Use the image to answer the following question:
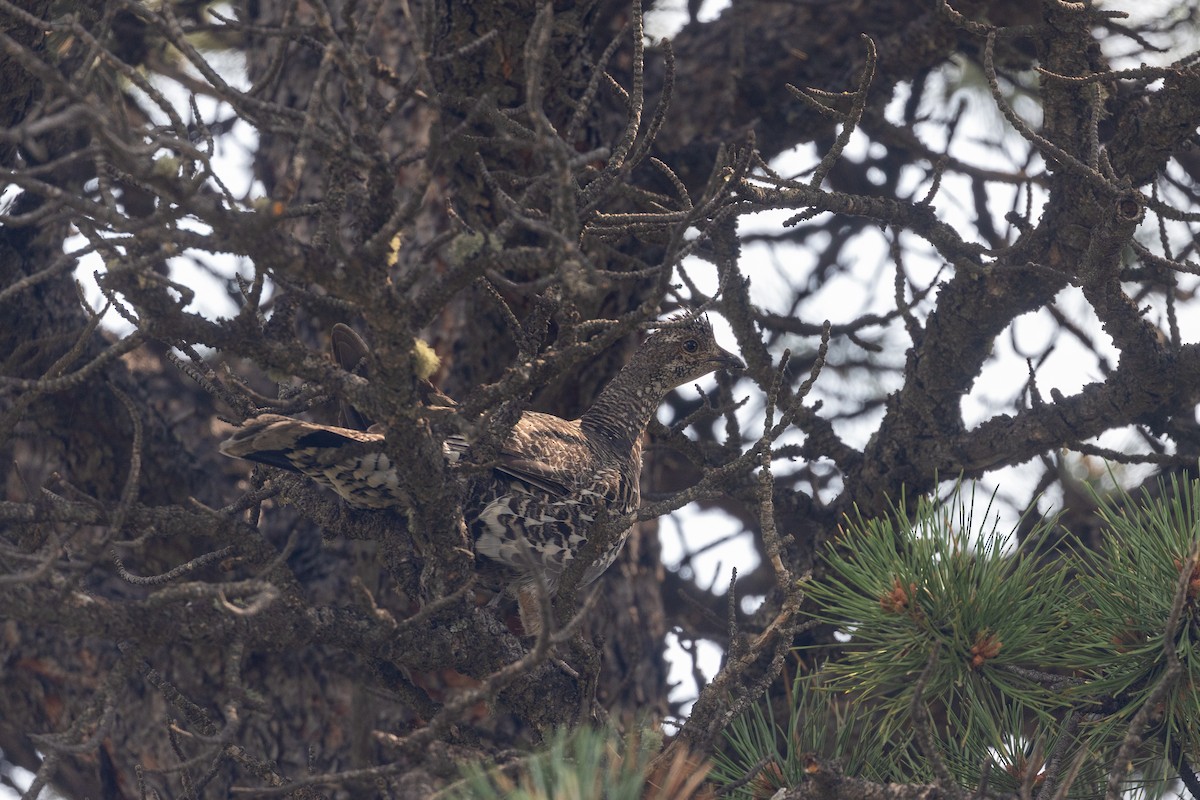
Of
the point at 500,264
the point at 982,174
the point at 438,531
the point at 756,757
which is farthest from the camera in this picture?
the point at 982,174

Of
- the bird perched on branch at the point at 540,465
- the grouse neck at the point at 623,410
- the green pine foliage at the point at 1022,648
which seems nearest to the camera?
the green pine foliage at the point at 1022,648

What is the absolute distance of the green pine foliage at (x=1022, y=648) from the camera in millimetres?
3055

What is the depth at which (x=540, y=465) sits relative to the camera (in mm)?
4223

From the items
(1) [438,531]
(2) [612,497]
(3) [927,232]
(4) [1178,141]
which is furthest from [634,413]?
(4) [1178,141]

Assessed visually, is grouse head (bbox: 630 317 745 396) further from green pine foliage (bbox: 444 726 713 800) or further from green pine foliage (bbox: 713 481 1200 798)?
green pine foliage (bbox: 444 726 713 800)

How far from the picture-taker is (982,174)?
6539mm

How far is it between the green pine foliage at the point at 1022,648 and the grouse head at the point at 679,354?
83.3 inches

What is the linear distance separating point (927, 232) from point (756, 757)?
77.8 inches

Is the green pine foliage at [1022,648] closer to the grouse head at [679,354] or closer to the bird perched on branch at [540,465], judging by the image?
the bird perched on branch at [540,465]

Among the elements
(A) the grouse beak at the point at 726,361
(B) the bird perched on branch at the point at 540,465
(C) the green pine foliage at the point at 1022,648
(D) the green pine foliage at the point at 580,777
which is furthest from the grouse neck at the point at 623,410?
(D) the green pine foliage at the point at 580,777

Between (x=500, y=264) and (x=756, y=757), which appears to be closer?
(x=500, y=264)

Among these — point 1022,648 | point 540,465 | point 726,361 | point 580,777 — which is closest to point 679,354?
point 726,361

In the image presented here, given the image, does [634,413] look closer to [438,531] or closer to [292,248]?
[438,531]

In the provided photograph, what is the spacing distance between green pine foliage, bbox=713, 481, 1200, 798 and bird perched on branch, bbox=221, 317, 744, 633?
0.86 m
